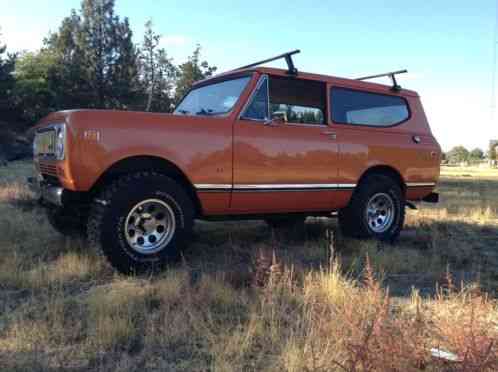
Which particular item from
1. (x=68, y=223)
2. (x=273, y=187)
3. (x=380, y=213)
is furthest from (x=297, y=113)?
(x=68, y=223)

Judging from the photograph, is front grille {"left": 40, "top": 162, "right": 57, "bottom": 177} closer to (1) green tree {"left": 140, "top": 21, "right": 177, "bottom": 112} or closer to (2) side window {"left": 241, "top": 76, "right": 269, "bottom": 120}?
(2) side window {"left": 241, "top": 76, "right": 269, "bottom": 120}

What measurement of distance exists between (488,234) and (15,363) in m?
6.59

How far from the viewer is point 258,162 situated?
4.74m

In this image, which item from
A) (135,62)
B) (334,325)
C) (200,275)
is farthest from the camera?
(135,62)

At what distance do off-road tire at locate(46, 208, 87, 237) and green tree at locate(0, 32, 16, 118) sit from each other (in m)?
28.7

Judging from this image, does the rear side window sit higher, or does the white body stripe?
the rear side window

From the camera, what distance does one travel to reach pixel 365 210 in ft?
18.9

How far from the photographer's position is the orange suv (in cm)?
395

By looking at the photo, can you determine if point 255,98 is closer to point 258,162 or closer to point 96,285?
point 258,162

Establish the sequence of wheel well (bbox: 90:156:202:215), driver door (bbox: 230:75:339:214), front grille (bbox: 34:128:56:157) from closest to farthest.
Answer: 1. wheel well (bbox: 90:156:202:215)
2. front grille (bbox: 34:128:56:157)
3. driver door (bbox: 230:75:339:214)

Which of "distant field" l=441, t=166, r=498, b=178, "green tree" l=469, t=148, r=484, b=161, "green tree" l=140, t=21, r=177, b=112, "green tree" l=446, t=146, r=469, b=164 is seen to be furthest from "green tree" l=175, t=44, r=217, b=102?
"green tree" l=469, t=148, r=484, b=161

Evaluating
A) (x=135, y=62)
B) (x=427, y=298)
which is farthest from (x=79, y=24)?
(x=427, y=298)

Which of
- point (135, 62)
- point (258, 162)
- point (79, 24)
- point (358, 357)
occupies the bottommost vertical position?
point (358, 357)

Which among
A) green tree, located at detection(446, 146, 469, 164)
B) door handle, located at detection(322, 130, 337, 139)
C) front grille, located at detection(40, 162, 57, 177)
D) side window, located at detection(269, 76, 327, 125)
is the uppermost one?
green tree, located at detection(446, 146, 469, 164)
